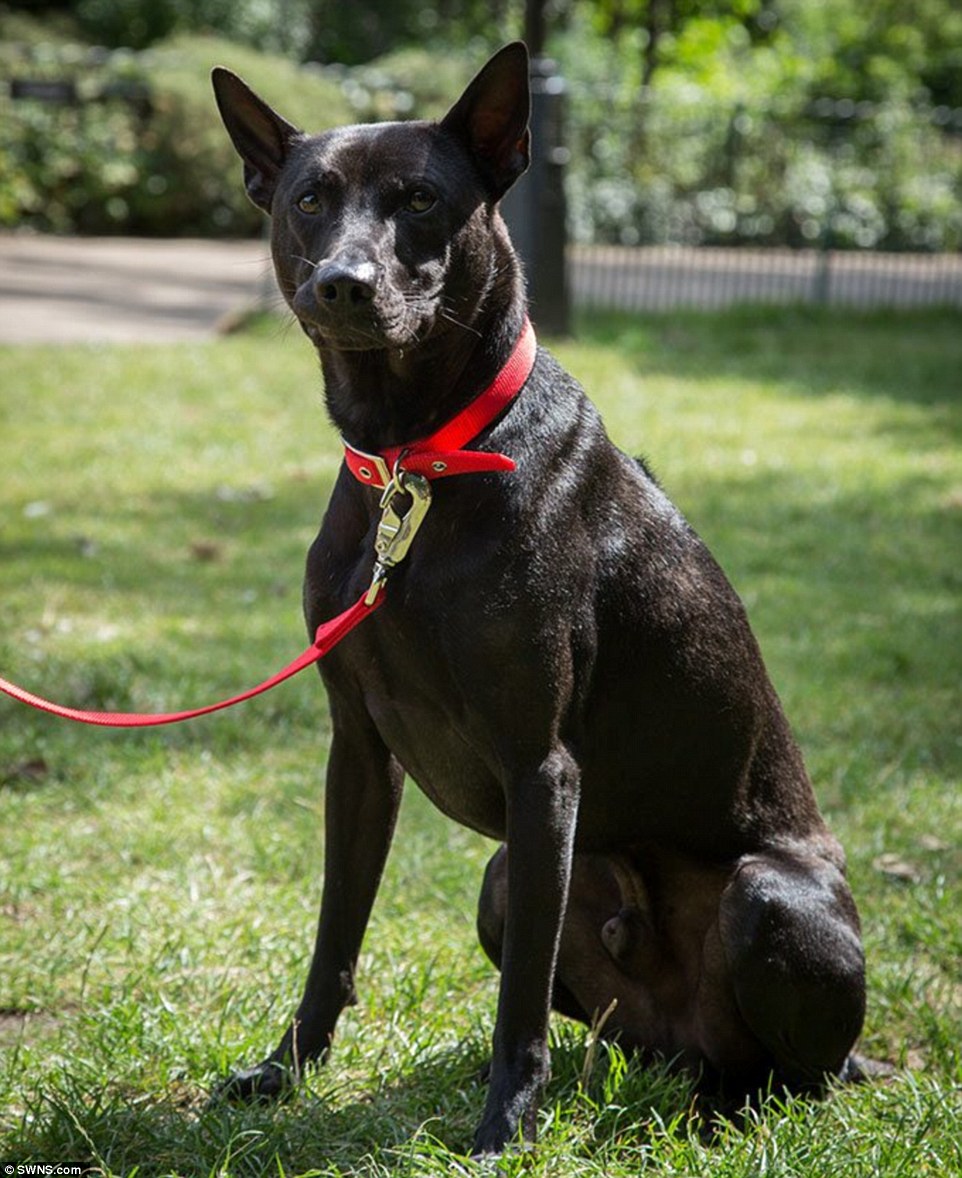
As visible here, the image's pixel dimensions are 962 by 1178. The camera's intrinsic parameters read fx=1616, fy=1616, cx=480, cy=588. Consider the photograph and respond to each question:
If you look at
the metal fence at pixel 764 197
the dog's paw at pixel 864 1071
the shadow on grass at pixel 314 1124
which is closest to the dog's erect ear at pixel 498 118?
the shadow on grass at pixel 314 1124

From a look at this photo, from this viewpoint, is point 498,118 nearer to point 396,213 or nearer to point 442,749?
point 396,213

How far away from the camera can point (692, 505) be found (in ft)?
24.6

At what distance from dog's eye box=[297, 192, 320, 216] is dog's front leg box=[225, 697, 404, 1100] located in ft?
3.20

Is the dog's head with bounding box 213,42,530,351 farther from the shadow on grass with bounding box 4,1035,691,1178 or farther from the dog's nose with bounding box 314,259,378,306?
the shadow on grass with bounding box 4,1035,691,1178

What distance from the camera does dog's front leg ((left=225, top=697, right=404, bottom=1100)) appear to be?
123 inches

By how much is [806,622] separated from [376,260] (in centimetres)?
394

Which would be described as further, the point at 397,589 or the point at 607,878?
the point at 607,878

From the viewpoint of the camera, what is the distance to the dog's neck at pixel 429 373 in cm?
277

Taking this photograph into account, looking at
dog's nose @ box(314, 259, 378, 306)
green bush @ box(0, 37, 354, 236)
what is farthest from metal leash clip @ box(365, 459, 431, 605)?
green bush @ box(0, 37, 354, 236)

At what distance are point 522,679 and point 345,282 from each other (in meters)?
0.72

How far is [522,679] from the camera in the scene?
2.71m

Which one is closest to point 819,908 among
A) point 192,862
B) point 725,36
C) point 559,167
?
point 192,862

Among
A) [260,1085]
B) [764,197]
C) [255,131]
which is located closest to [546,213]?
[764,197]

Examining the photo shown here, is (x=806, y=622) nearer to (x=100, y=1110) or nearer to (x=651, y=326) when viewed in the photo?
(x=100, y=1110)
